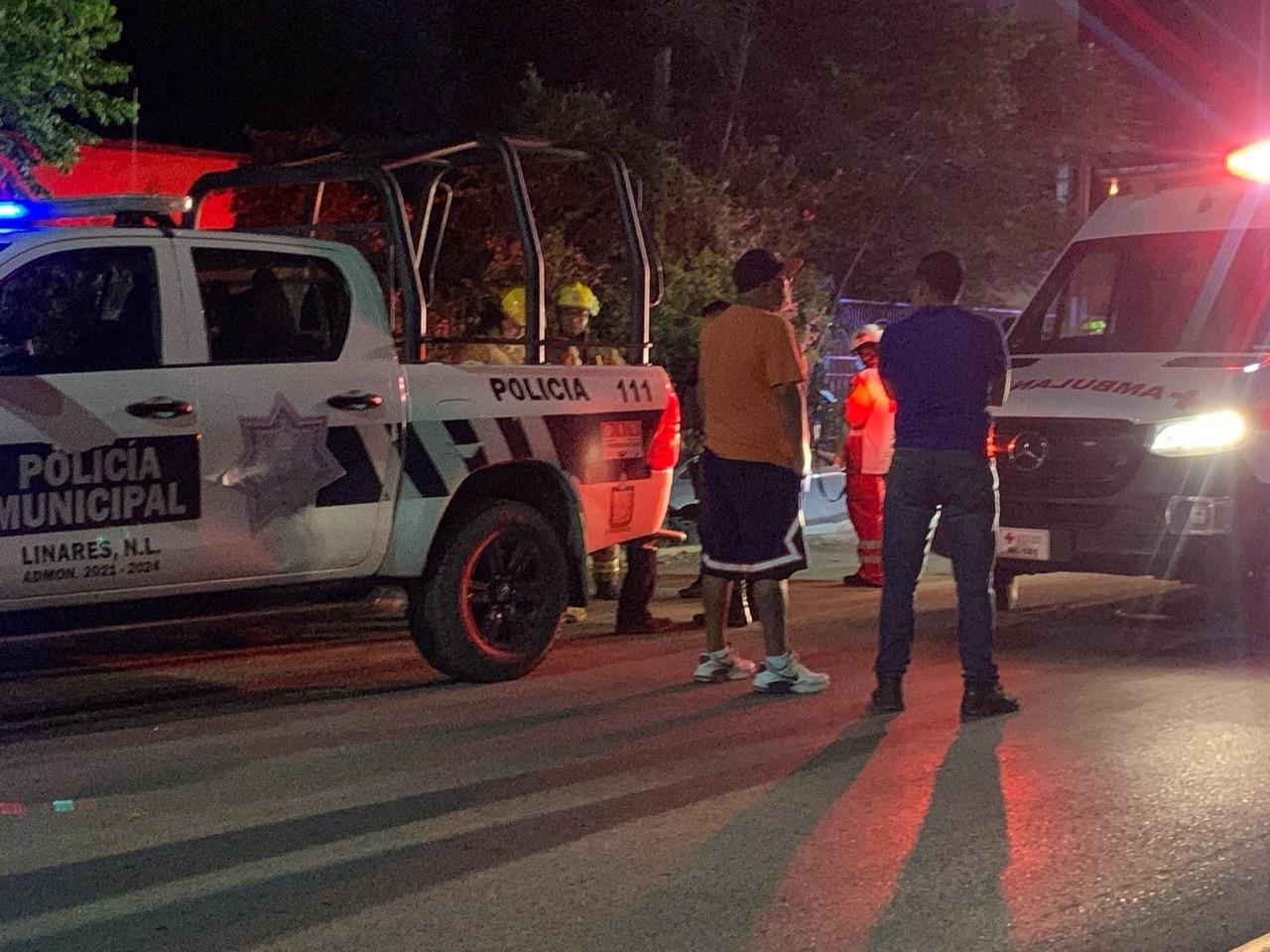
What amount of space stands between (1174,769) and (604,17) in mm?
17126

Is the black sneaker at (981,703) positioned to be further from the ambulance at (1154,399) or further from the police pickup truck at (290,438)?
the police pickup truck at (290,438)

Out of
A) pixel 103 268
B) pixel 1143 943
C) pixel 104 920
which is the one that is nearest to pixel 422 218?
pixel 103 268

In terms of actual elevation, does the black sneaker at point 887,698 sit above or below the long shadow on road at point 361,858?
above

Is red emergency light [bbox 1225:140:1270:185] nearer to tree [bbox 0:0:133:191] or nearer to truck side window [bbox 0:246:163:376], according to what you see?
truck side window [bbox 0:246:163:376]

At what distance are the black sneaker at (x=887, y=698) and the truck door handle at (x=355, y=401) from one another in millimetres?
2359

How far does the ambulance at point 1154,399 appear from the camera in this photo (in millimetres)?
8305

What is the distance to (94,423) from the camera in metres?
6.40

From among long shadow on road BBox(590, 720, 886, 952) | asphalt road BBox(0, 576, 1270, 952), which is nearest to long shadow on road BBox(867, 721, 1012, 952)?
asphalt road BBox(0, 576, 1270, 952)

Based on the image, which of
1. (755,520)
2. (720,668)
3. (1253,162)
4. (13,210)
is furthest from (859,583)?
(13,210)

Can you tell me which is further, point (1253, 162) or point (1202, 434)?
point (1253, 162)

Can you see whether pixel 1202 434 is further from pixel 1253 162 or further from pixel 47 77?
pixel 47 77

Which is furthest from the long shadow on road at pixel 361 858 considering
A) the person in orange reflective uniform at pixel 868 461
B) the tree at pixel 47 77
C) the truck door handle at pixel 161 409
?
the tree at pixel 47 77

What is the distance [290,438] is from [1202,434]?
4321 mm

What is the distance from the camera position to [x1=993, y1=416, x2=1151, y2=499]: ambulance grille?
845cm
